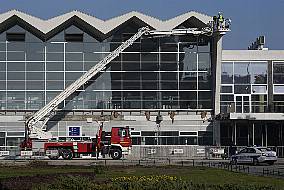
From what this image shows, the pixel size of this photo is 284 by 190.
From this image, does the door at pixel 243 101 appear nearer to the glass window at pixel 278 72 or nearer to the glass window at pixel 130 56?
the glass window at pixel 278 72

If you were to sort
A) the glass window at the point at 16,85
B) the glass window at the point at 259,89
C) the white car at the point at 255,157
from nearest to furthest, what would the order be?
the white car at the point at 255,157, the glass window at the point at 16,85, the glass window at the point at 259,89

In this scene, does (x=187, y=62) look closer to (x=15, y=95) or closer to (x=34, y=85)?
(x=34, y=85)

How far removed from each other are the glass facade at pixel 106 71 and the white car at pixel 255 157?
13740 millimetres

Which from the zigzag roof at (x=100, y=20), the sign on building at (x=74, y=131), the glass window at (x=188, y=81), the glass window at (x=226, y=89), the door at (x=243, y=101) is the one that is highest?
the zigzag roof at (x=100, y=20)

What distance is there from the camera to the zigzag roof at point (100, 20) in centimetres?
6109

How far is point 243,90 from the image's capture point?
63.7 metres

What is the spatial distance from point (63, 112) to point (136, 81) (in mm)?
7492

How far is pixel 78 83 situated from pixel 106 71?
139 inches

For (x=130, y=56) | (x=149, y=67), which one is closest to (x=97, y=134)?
(x=149, y=67)

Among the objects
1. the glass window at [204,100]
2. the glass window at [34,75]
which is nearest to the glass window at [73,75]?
the glass window at [34,75]

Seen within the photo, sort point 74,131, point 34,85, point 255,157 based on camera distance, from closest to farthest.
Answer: point 255,157 < point 74,131 < point 34,85

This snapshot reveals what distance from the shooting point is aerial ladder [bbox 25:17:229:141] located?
57.3m

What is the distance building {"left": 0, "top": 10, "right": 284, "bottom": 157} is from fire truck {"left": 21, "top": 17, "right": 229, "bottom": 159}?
1.13 metres

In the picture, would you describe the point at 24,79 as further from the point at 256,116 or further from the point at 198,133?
the point at 256,116
